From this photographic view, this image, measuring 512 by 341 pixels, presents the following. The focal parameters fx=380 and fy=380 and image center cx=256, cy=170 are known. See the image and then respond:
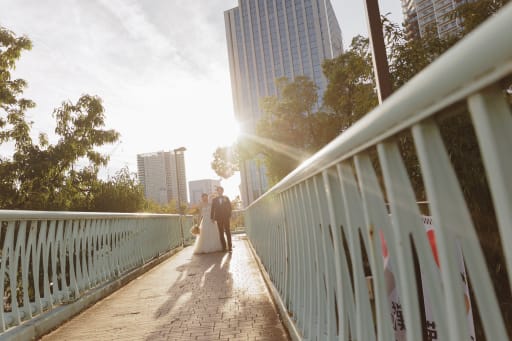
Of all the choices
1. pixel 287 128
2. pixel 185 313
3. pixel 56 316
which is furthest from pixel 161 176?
pixel 185 313

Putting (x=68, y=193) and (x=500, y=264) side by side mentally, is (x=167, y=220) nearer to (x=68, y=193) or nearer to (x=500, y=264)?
(x=68, y=193)

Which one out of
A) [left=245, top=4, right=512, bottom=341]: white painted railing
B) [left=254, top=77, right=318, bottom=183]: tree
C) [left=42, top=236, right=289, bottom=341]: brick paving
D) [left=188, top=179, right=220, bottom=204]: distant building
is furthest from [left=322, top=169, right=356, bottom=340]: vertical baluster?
[left=188, top=179, right=220, bottom=204]: distant building

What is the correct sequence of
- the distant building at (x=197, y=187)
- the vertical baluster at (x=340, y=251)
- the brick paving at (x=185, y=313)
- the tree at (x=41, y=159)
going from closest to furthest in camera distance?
the vertical baluster at (x=340, y=251) < the brick paving at (x=185, y=313) < the tree at (x=41, y=159) < the distant building at (x=197, y=187)

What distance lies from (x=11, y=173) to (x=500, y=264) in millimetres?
11422

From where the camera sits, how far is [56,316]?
12.5 ft

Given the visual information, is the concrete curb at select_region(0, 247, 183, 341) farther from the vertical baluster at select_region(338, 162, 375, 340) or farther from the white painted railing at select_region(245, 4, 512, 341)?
the vertical baluster at select_region(338, 162, 375, 340)

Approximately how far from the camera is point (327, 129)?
24.3 meters

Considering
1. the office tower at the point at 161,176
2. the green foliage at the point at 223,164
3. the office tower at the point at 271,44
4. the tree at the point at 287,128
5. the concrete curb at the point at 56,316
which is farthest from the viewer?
the office tower at the point at 271,44

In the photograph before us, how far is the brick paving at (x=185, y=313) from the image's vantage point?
3.26 m

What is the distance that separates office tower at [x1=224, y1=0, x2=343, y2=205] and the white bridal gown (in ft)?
296

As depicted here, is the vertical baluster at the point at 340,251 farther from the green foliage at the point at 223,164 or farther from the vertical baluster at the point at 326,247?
the green foliage at the point at 223,164

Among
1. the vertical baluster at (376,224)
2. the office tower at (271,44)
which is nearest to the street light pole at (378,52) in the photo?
the vertical baluster at (376,224)

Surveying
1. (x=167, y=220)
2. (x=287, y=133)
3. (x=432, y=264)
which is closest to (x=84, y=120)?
(x=167, y=220)

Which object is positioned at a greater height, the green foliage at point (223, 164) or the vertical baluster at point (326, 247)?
the green foliage at point (223, 164)
